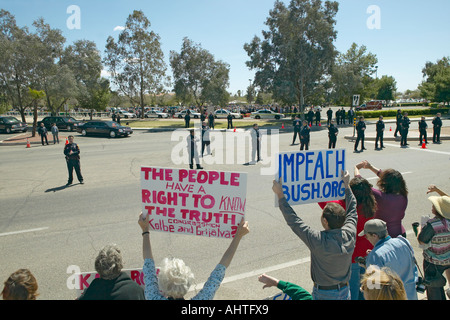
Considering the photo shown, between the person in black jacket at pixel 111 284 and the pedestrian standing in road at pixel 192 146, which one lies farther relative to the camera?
the pedestrian standing in road at pixel 192 146

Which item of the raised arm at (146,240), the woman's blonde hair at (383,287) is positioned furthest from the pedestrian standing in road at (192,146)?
the woman's blonde hair at (383,287)

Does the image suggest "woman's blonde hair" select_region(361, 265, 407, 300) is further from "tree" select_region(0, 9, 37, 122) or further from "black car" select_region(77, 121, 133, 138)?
"tree" select_region(0, 9, 37, 122)

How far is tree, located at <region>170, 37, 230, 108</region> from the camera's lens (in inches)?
1658

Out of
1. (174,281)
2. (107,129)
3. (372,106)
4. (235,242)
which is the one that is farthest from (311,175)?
(372,106)

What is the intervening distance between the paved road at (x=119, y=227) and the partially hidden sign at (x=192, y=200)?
5.30 feet

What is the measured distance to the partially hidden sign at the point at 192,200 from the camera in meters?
3.46

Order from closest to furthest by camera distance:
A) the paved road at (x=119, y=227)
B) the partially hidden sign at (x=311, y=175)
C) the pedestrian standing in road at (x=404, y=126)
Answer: the partially hidden sign at (x=311, y=175)
the paved road at (x=119, y=227)
the pedestrian standing in road at (x=404, y=126)

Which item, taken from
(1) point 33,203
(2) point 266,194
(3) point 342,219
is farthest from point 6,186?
(3) point 342,219

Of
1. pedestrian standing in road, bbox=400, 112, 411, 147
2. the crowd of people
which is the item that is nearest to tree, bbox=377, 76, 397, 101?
pedestrian standing in road, bbox=400, 112, 411, 147

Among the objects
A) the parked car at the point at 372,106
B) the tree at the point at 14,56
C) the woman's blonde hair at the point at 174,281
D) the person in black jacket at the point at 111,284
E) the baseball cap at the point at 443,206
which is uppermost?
the tree at the point at 14,56

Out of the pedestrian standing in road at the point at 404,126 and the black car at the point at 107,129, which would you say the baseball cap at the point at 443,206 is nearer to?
the pedestrian standing in road at the point at 404,126

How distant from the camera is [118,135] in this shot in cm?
2800

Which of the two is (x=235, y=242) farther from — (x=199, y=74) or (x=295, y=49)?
(x=199, y=74)
